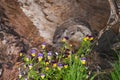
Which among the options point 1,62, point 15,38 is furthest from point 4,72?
point 15,38

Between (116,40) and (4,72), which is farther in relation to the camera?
(116,40)

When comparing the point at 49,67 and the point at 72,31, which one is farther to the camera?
the point at 72,31

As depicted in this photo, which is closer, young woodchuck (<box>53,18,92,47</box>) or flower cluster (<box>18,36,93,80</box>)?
flower cluster (<box>18,36,93,80</box>)

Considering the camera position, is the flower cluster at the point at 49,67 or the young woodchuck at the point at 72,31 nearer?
the flower cluster at the point at 49,67

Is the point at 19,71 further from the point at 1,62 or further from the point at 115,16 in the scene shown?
the point at 115,16

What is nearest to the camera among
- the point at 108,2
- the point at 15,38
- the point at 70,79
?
the point at 70,79

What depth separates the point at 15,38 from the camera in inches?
172

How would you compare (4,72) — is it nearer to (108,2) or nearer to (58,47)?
(58,47)

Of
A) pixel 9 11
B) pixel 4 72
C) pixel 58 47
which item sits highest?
pixel 9 11

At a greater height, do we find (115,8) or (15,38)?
(115,8)

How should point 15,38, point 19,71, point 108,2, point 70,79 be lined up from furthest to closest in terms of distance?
point 108,2 → point 15,38 → point 19,71 → point 70,79

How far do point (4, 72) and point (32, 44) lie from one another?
0.55 meters

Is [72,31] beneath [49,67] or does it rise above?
above

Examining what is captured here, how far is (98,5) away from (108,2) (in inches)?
5.9
